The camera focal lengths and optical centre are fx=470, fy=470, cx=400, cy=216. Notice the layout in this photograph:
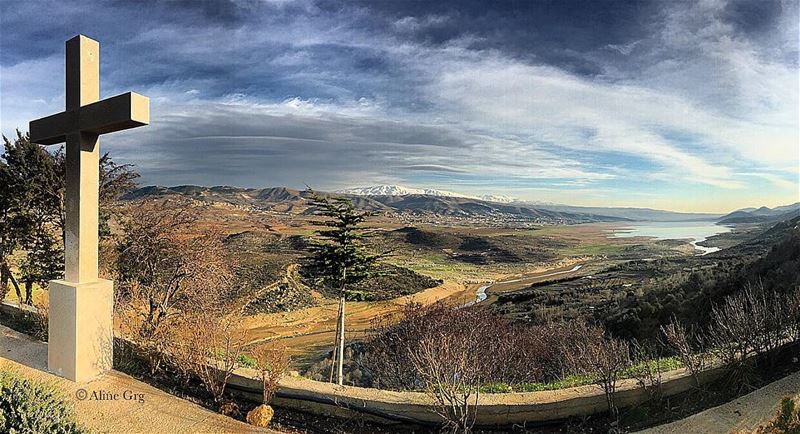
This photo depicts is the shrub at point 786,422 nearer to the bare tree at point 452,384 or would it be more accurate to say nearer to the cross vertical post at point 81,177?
the bare tree at point 452,384

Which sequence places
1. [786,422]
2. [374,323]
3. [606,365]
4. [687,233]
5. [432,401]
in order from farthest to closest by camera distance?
[687,233] < [374,323] < [606,365] < [432,401] < [786,422]

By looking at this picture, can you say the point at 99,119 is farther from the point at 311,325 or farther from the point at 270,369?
the point at 311,325

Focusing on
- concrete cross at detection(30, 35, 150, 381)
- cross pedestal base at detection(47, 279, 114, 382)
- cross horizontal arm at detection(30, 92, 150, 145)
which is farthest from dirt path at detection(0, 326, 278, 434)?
cross horizontal arm at detection(30, 92, 150, 145)

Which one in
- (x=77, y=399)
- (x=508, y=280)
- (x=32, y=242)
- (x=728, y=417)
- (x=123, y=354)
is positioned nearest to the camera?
(x=728, y=417)

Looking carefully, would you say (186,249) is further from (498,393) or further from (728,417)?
(728,417)

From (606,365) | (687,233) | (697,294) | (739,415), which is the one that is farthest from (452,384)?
(687,233)

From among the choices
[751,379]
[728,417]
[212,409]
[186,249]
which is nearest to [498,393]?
[728,417]

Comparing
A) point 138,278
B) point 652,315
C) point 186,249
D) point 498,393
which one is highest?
point 186,249
